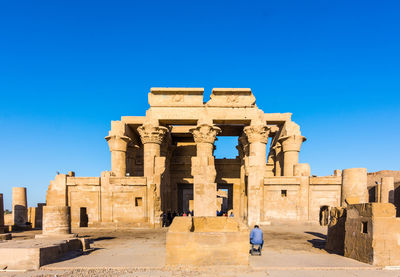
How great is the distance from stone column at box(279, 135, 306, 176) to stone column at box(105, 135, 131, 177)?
12639 millimetres

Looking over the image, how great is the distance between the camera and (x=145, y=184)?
16.6 meters

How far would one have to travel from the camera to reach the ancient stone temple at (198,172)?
653 inches

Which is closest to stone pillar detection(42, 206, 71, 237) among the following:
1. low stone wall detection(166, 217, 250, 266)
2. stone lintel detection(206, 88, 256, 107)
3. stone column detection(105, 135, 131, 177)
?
low stone wall detection(166, 217, 250, 266)

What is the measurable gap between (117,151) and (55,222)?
1030 centimetres

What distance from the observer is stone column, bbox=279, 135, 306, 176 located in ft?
65.6

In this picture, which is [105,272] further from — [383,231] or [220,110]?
[220,110]

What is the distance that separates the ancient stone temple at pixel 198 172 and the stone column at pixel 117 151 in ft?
0.25

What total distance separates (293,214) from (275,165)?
7.19 meters

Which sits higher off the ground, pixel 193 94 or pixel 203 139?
pixel 193 94

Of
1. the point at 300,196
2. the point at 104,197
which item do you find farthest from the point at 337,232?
the point at 104,197

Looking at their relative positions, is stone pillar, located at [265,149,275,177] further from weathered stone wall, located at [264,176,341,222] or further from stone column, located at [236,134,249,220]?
weathered stone wall, located at [264,176,341,222]

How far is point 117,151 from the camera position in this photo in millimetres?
19906

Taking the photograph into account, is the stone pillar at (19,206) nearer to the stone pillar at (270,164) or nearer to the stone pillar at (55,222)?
the stone pillar at (55,222)

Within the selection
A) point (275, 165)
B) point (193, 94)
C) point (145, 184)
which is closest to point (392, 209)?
point (145, 184)
